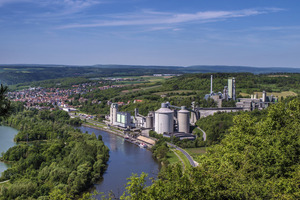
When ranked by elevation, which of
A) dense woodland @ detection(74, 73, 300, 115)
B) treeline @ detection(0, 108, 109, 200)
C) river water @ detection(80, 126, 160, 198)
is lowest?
river water @ detection(80, 126, 160, 198)

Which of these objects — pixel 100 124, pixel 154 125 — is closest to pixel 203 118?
pixel 154 125

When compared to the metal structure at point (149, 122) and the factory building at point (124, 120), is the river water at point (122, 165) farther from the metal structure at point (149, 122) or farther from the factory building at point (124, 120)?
the factory building at point (124, 120)

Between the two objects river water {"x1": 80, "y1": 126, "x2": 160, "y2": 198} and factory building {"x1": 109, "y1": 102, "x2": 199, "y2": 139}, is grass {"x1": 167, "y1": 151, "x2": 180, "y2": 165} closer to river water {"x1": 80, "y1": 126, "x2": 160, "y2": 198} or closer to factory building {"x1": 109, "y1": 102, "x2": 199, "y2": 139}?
river water {"x1": 80, "y1": 126, "x2": 160, "y2": 198}

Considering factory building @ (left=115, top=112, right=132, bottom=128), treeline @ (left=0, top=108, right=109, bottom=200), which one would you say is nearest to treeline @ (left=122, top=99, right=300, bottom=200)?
treeline @ (left=0, top=108, right=109, bottom=200)

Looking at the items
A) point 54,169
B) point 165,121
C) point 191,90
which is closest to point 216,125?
point 165,121

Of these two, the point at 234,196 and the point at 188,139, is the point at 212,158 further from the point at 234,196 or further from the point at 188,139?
the point at 188,139

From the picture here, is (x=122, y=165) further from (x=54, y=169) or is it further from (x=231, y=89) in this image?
(x=231, y=89)
